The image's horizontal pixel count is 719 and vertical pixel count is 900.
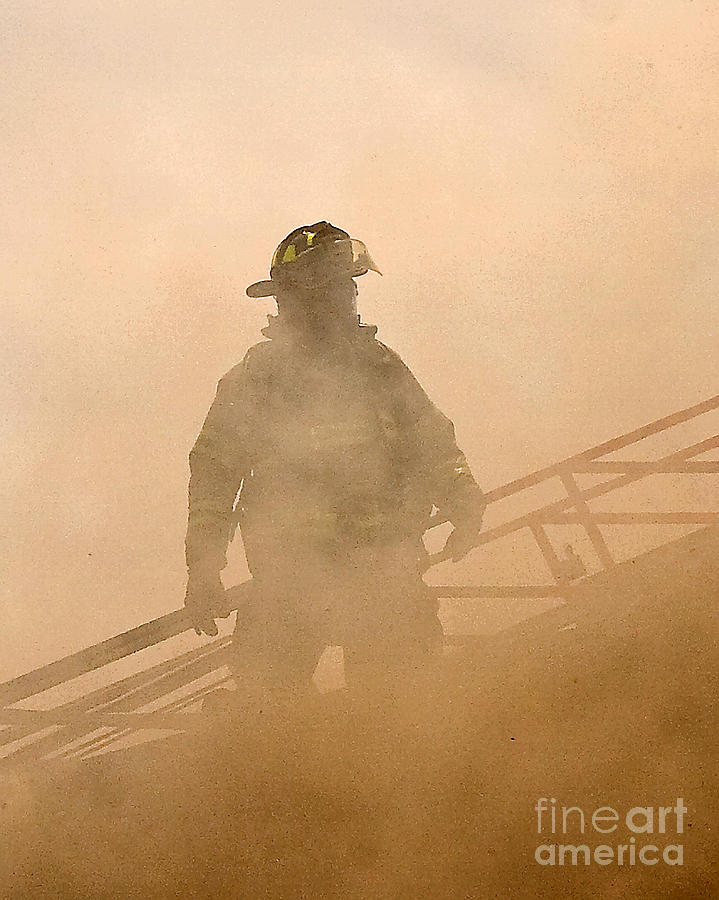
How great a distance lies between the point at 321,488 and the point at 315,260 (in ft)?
2.33

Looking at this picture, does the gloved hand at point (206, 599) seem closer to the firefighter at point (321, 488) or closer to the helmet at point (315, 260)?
the firefighter at point (321, 488)

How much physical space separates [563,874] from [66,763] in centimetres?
151

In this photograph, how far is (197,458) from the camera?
2588mm

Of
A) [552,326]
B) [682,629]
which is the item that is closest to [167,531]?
[552,326]

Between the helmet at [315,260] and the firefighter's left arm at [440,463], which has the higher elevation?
the helmet at [315,260]

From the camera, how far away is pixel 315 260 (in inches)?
103
